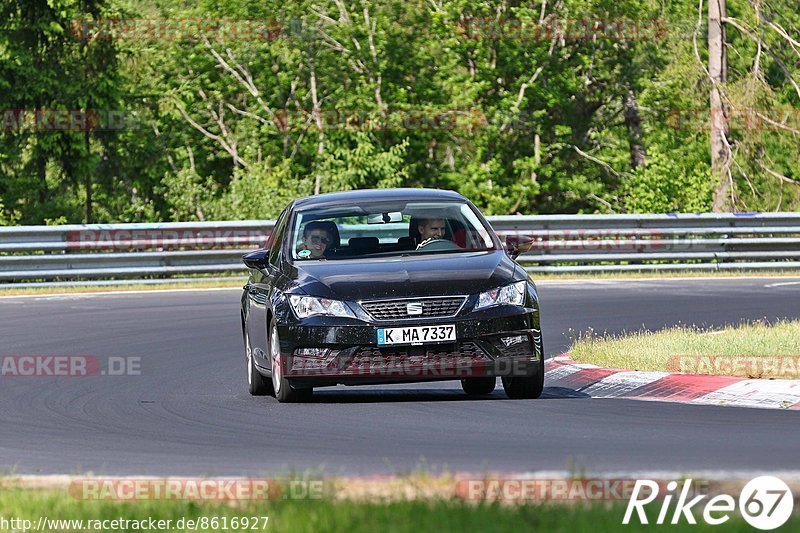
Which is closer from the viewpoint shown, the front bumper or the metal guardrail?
the front bumper

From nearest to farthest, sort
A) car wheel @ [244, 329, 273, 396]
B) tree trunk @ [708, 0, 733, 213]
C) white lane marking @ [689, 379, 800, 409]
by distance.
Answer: white lane marking @ [689, 379, 800, 409], car wheel @ [244, 329, 273, 396], tree trunk @ [708, 0, 733, 213]

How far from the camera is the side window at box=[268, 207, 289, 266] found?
1258 cm

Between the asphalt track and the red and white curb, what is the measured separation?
0.36 meters

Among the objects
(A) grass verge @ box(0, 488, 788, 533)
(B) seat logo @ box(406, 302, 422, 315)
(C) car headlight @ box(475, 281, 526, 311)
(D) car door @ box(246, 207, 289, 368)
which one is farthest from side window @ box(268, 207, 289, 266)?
(A) grass verge @ box(0, 488, 788, 533)

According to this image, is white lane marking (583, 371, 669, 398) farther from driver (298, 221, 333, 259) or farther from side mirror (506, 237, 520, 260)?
driver (298, 221, 333, 259)

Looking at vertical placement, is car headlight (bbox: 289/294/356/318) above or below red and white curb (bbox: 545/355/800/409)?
above

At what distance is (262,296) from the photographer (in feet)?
40.4

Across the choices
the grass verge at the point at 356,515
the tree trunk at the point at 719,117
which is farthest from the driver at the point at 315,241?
the tree trunk at the point at 719,117

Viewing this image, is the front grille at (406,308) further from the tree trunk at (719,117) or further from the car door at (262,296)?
the tree trunk at (719,117)

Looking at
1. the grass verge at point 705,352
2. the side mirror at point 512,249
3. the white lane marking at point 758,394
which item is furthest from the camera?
the side mirror at point 512,249

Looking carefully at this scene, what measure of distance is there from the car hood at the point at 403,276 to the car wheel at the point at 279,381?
447 mm

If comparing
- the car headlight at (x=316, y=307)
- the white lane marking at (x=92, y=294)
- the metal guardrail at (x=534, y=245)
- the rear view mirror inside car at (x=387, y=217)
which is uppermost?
the rear view mirror inside car at (x=387, y=217)

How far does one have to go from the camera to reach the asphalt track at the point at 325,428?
320 inches

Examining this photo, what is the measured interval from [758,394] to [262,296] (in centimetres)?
375
